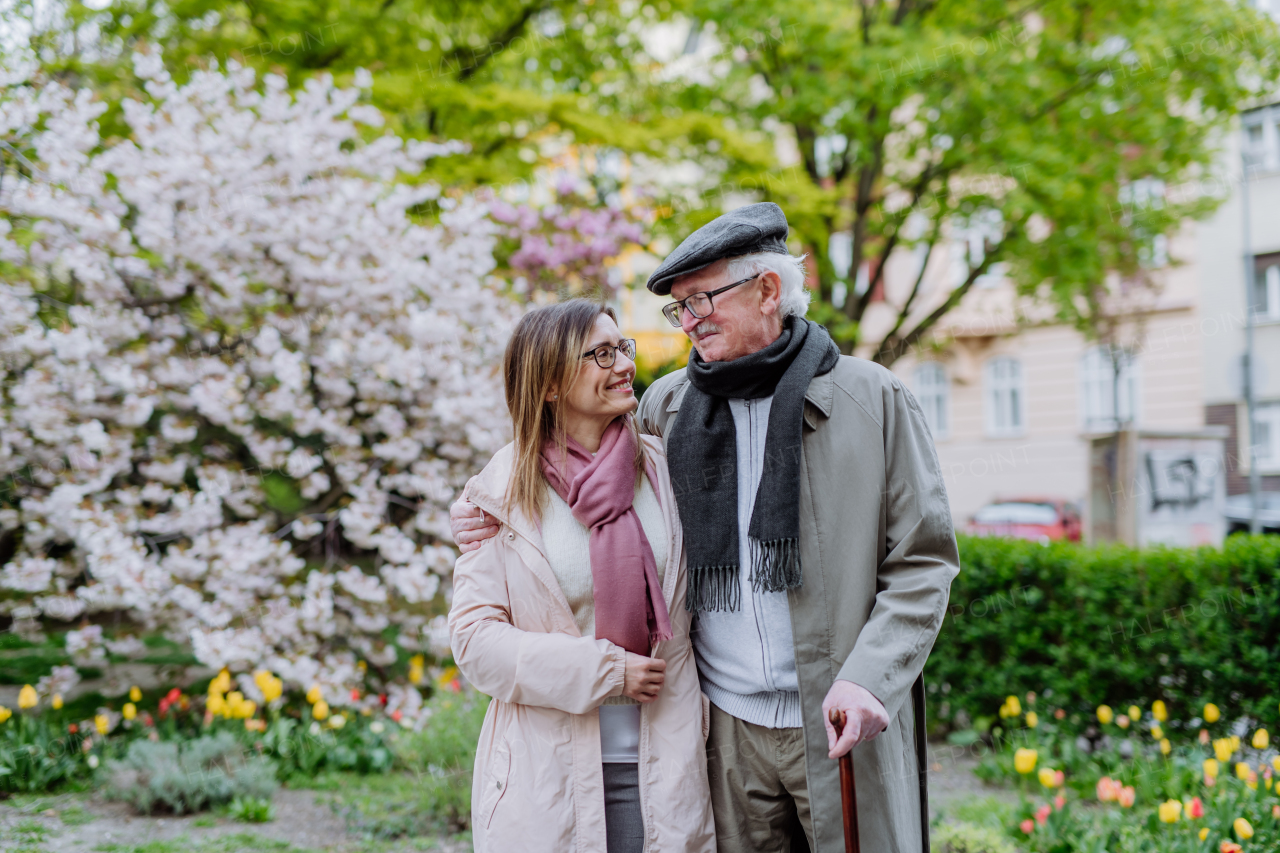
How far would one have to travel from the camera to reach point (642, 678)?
1945mm

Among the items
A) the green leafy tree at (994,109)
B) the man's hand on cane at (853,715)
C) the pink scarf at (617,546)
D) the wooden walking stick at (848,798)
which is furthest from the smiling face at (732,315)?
the green leafy tree at (994,109)

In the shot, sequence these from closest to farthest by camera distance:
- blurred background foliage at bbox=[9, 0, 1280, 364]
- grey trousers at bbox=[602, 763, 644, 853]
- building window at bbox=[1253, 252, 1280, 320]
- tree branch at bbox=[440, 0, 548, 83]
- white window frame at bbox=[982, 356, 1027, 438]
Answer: grey trousers at bbox=[602, 763, 644, 853]
blurred background foliage at bbox=[9, 0, 1280, 364]
tree branch at bbox=[440, 0, 548, 83]
building window at bbox=[1253, 252, 1280, 320]
white window frame at bbox=[982, 356, 1027, 438]

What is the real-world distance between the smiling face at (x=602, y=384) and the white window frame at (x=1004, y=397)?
69.2 feet

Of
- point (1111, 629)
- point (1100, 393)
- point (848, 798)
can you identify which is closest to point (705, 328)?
point (848, 798)

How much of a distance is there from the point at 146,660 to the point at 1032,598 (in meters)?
5.67

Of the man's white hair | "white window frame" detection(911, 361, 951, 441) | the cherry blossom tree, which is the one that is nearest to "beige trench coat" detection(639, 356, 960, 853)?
the man's white hair

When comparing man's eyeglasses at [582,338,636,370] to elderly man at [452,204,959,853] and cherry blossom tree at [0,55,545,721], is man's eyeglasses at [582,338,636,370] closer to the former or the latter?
elderly man at [452,204,959,853]

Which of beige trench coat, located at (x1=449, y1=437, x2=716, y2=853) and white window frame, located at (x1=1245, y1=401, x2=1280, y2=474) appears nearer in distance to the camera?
beige trench coat, located at (x1=449, y1=437, x2=716, y2=853)

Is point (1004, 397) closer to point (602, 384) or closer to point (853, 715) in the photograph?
point (602, 384)

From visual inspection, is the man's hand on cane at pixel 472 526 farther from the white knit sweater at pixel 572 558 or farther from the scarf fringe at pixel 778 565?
the scarf fringe at pixel 778 565

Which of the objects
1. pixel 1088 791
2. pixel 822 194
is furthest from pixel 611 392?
pixel 822 194

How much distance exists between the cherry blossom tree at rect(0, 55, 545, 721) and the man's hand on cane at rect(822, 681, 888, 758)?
3.44 metres

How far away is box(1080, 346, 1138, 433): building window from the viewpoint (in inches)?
765

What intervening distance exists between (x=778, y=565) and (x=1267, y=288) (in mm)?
20376
